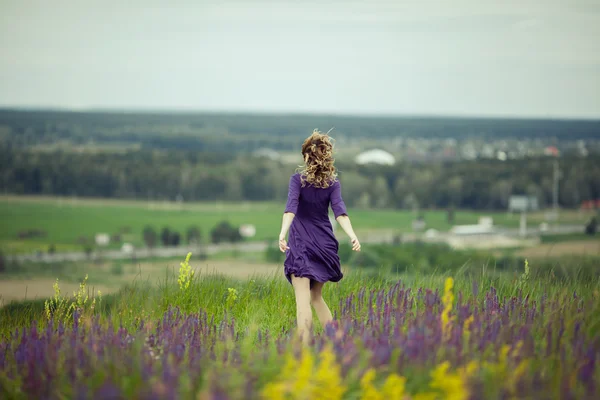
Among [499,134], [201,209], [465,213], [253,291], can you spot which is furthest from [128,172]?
[253,291]

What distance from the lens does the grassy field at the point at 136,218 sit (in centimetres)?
12456

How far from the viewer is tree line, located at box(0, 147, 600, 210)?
429ft

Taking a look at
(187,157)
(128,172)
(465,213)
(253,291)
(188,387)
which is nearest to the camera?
(188,387)

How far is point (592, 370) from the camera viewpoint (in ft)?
14.5

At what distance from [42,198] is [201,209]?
35789 mm

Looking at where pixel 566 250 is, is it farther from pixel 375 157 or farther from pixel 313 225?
pixel 375 157

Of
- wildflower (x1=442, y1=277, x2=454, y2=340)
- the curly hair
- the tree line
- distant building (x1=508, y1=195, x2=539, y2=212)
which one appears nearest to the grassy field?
distant building (x1=508, y1=195, x2=539, y2=212)

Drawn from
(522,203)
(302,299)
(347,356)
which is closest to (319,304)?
(302,299)

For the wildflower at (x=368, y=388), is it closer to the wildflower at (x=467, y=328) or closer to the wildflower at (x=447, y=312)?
the wildflower at (x=447, y=312)

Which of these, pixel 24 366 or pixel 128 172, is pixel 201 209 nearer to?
pixel 128 172

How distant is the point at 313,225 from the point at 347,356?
2.63m

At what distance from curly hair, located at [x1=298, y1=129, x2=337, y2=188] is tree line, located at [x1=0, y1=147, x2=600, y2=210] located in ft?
390

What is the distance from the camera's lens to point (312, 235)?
6824 mm

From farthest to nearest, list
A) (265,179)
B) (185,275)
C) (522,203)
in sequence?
1. (265,179)
2. (522,203)
3. (185,275)
